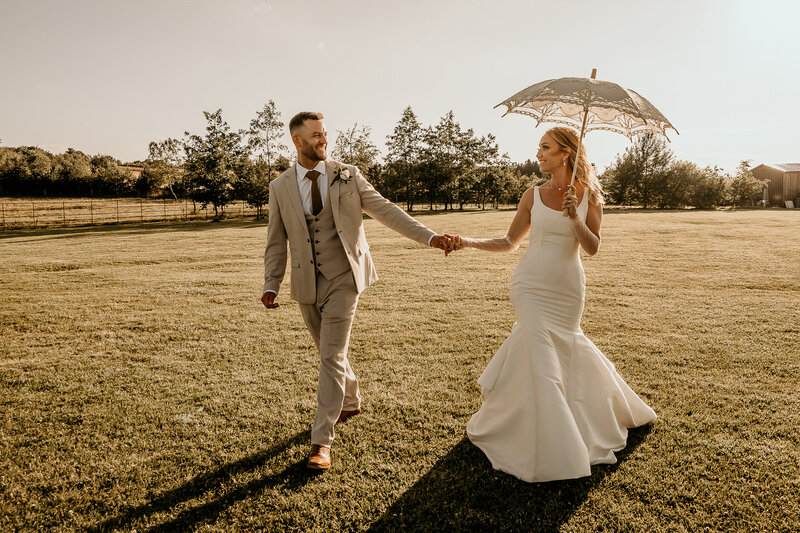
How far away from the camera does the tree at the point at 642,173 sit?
213 ft

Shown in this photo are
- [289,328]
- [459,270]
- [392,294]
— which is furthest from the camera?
[459,270]

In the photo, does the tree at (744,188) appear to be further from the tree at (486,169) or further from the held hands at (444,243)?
the held hands at (444,243)

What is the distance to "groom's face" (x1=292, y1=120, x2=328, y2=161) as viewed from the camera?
4.16 meters

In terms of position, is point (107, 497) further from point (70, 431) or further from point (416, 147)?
point (416, 147)

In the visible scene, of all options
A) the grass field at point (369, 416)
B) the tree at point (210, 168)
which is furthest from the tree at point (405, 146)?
the grass field at point (369, 416)

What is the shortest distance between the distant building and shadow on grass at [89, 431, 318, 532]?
89.5 m

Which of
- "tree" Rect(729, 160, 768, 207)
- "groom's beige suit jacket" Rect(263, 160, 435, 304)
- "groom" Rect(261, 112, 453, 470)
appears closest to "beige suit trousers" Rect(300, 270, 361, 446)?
"groom" Rect(261, 112, 453, 470)

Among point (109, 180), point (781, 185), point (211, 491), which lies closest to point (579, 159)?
point (211, 491)

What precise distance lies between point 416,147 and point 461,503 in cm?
5686

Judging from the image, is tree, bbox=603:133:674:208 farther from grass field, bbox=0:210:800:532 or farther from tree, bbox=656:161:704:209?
grass field, bbox=0:210:800:532

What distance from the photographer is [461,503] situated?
11.6 ft

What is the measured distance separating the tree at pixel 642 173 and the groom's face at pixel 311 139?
6894cm

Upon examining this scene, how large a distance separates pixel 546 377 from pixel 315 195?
2.63 metres

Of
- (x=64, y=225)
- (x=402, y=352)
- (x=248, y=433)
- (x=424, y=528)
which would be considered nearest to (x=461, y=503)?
(x=424, y=528)
